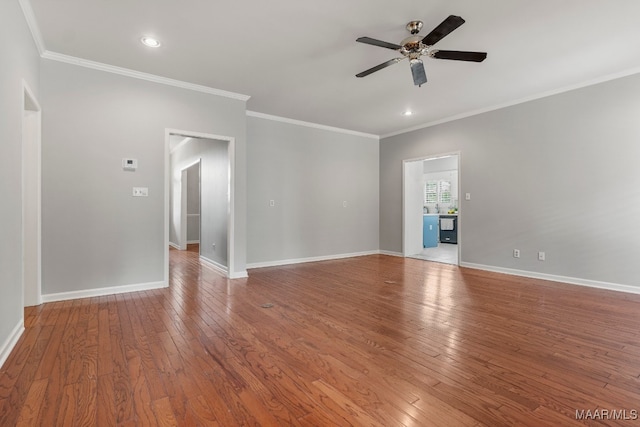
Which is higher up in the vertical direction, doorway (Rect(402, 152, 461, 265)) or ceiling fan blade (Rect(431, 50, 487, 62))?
ceiling fan blade (Rect(431, 50, 487, 62))

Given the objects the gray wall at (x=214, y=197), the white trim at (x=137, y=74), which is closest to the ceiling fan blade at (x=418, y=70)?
the white trim at (x=137, y=74)

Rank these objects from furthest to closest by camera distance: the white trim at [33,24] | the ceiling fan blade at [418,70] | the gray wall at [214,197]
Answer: the gray wall at [214,197]
the ceiling fan blade at [418,70]
the white trim at [33,24]

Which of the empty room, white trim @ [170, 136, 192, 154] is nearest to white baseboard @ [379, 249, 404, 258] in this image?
the empty room

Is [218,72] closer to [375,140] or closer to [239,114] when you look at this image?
[239,114]

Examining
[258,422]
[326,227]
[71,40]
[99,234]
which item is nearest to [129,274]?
[99,234]

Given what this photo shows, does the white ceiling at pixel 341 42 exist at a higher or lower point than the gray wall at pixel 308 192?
higher

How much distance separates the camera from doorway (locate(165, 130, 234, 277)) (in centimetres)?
448

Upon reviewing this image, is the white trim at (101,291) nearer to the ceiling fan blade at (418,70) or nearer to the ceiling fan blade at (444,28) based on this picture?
the ceiling fan blade at (418,70)

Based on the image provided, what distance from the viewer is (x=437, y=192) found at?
10.1 meters

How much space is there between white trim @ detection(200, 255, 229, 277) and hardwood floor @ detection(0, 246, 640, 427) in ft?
3.66

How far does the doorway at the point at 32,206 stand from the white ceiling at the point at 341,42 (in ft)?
2.86

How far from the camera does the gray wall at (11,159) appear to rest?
2.09m

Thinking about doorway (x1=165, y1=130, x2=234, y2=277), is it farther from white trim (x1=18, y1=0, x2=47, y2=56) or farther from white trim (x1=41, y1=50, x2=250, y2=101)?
white trim (x1=18, y1=0, x2=47, y2=56)

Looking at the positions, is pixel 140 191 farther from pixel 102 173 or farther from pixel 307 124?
pixel 307 124
